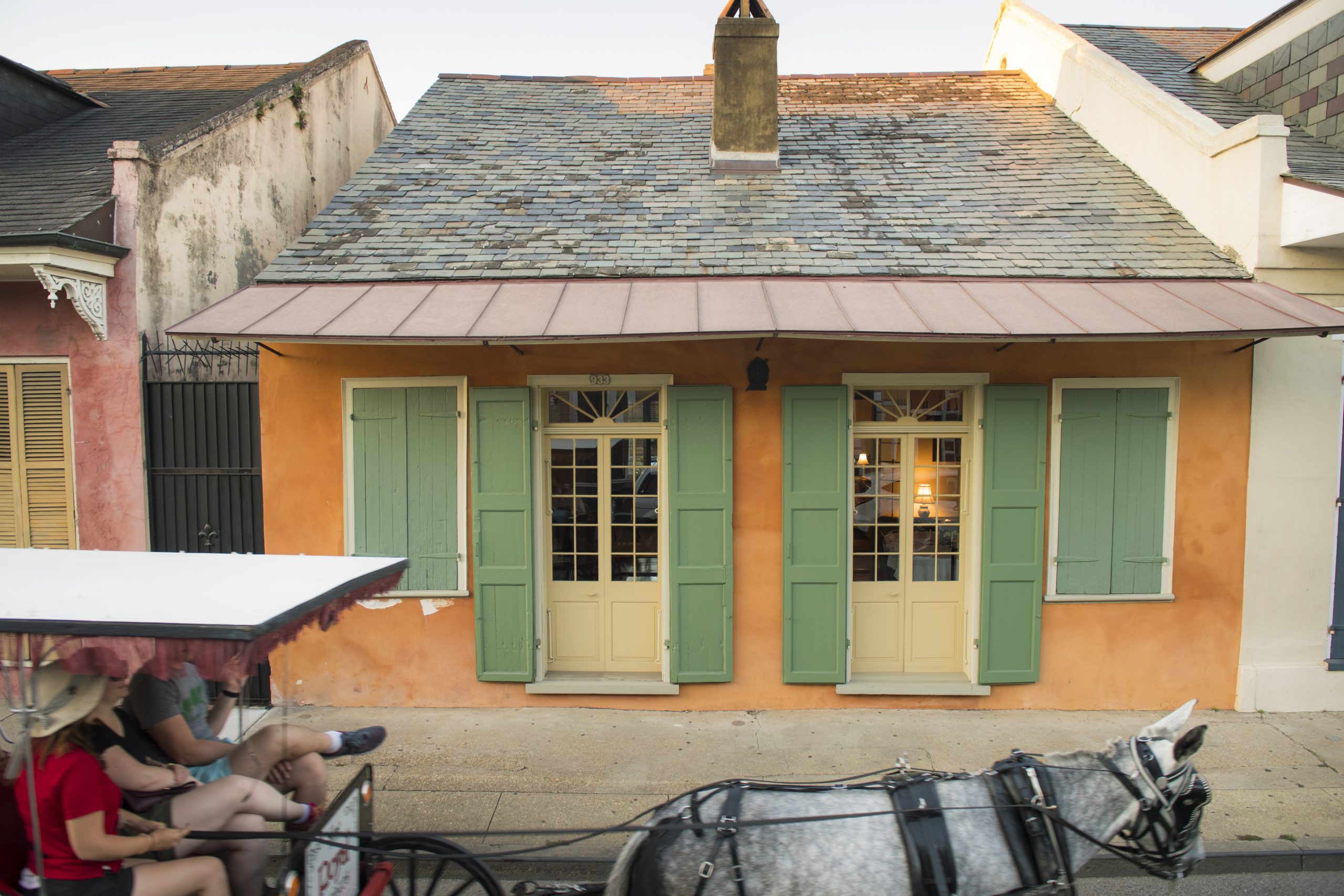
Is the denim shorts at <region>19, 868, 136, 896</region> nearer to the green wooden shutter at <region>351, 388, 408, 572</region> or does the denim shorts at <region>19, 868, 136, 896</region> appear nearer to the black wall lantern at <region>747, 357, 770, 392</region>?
the green wooden shutter at <region>351, 388, 408, 572</region>

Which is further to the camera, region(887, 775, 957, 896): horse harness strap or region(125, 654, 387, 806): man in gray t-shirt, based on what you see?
region(125, 654, 387, 806): man in gray t-shirt

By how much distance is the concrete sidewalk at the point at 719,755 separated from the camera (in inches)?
175

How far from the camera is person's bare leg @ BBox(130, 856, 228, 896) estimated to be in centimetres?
261

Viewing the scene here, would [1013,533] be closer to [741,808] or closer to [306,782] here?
[741,808]

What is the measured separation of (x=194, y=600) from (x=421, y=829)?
2455 mm

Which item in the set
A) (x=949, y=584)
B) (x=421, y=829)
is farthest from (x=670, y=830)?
(x=949, y=584)

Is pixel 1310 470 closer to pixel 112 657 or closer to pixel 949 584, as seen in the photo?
pixel 949 584

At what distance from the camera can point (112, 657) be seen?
7.96 feet

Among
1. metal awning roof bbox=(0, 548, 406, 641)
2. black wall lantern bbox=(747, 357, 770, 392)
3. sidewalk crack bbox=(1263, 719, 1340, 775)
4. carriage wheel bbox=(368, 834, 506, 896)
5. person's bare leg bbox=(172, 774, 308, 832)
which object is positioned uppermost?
black wall lantern bbox=(747, 357, 770, 392)

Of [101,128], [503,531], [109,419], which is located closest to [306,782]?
[503,531]

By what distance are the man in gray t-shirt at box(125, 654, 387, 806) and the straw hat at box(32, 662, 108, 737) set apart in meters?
0.47

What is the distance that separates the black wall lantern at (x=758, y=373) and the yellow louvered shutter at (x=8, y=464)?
6182 millimetres

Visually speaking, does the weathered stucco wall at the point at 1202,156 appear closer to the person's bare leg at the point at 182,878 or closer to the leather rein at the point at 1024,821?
the leather rein at the point at 1024,821

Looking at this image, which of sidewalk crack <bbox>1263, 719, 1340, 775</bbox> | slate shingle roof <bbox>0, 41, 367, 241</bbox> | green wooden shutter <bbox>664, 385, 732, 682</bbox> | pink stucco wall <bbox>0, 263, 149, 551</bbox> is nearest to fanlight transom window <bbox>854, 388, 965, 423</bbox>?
green wooden shutter <bbox>664, 385, 732, 682</bbox>
